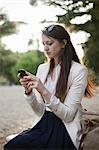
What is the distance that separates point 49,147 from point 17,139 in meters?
0.15

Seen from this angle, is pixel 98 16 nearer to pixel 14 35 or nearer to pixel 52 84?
pixel 52 84

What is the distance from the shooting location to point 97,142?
220 centimetres

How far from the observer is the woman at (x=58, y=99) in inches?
77.0

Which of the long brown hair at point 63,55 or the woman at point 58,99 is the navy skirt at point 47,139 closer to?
the woman at point 58,99

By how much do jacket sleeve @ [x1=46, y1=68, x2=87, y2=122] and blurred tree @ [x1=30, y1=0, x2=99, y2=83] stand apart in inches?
62.3

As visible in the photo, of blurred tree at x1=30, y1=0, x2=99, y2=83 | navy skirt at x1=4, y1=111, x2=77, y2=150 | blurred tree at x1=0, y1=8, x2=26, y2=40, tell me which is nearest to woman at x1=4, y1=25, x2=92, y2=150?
navy skirt at x1=4, y1=111, x2=77, y2=150

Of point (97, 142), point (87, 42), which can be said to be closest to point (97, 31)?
point (87, 42)

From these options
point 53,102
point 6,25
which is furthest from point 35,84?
point 6,25

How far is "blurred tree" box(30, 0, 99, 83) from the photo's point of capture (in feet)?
11.9

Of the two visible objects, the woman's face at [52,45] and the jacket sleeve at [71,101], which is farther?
the woman's face at [52,45]

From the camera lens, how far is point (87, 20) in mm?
3771

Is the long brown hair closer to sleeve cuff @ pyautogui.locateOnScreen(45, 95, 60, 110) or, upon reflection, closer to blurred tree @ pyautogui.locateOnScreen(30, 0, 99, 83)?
sleeve cuff @ pyautogui.locateOnScreen(45, 95, 60, 110)

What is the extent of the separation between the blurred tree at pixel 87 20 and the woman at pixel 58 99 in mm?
1568

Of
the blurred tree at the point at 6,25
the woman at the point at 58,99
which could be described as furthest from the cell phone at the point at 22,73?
the blurred tree at the point at 6,25
